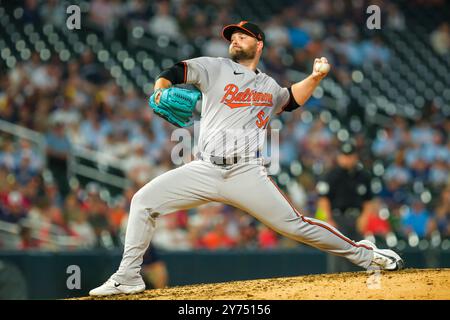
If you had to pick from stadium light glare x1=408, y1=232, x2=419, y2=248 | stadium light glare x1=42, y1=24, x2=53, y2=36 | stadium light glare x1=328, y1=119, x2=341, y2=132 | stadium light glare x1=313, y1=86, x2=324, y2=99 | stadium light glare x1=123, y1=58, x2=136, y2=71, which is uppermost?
stadium light glare x1=42, y1=24, x2=53, y2=36

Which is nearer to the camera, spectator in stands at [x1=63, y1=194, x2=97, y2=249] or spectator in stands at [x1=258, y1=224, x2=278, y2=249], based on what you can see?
spectator in stands at [x1=63, y1=194, x2=97, y2=249]

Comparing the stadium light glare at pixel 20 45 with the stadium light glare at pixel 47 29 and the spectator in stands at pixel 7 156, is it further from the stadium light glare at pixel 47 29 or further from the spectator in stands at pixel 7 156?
the spectator in stands at pixel 7 156

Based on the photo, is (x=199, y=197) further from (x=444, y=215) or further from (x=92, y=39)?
(x=92, y=39)

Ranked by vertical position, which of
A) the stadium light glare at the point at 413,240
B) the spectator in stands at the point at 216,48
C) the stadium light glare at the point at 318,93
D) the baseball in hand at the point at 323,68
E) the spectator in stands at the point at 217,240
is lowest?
the stadium light glare at the point at 413,240

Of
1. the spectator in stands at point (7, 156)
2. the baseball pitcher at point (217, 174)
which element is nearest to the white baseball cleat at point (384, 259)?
the baseball pitcher at point (217, 174)

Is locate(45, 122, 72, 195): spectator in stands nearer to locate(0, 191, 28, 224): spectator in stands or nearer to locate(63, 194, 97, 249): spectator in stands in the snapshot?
locate(0, 191, 28, 224): spectator in stands

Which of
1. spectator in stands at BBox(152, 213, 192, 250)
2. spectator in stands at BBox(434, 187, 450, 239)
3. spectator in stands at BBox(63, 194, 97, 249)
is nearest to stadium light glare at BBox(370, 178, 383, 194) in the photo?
spectator in stands at BBox(434, 187, 450, 239)

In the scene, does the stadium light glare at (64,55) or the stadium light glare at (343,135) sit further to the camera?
the stadium light glare at (64,55)

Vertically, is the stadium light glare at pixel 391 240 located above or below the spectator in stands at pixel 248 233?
below
